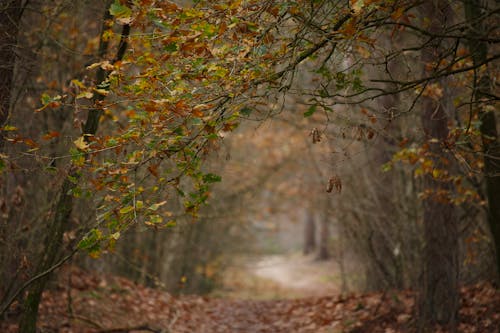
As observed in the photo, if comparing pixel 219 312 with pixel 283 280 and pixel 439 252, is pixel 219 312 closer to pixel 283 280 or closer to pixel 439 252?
pixel 439 252

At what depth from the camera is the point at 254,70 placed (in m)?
3.55

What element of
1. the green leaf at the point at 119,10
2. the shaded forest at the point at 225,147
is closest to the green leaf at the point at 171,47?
→ the shaded forest at the point at 225,147

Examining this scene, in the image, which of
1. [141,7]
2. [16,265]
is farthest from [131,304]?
[141,7]

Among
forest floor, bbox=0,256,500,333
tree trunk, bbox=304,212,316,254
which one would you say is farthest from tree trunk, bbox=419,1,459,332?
tree trunk, bbox=304,212,316,254

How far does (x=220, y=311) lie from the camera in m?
9.05

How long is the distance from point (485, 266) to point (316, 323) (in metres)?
2.63

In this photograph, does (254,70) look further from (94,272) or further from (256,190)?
(256,190)

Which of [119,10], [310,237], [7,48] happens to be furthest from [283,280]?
[119,10]

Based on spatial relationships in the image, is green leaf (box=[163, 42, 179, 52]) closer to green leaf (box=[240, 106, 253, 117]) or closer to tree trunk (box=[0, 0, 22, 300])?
green leaf (box=[240, 106, 253, 117])

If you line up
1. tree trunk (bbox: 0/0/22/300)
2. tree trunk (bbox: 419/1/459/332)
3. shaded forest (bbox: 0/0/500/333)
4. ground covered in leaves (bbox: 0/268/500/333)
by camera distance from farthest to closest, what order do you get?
ground covered in leaves (bbox: 0/268/500/333) → tree trunk (bbox: 419/1/459/332) → tree trunk (bbox: 0/0/22/300) → shaded forest (bbox: 0/0/500/333)

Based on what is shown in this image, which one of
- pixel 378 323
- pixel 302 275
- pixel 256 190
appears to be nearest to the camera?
pixel 378 323

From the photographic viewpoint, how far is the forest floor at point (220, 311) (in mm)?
6082

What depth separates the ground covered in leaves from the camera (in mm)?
6059

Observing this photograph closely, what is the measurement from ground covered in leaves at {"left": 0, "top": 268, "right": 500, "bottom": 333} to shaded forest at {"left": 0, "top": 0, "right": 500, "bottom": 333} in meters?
0.04
